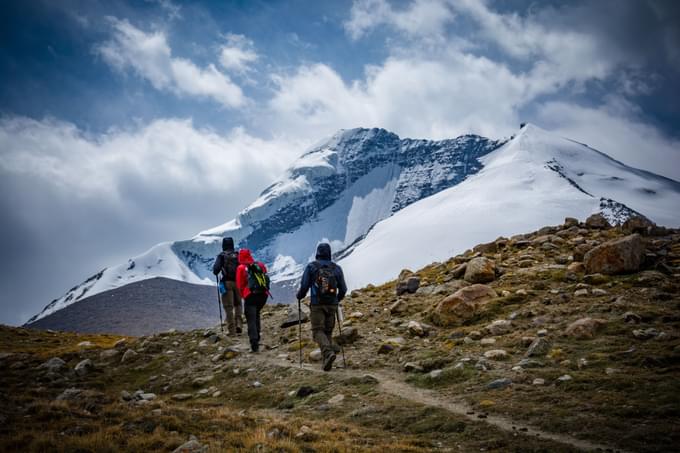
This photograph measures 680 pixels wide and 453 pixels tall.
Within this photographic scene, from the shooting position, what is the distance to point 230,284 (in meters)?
15.4

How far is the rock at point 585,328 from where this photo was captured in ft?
29.3

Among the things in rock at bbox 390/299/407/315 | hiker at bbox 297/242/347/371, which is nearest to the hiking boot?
hiker at bbox 297/242/347/371

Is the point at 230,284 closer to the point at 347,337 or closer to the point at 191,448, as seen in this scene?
the point at 347,337

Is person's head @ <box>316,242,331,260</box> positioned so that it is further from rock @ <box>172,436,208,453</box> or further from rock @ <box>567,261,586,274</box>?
rock @ <box>567,261,586,274</box>

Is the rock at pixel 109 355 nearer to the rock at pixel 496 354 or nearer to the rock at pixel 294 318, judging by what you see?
the rock at pixel 294 318

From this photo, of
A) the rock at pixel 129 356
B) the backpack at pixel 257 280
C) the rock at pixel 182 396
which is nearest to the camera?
the rock at pixel 182 396

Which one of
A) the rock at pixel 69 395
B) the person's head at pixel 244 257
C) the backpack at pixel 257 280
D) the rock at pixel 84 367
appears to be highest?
the person's head at pixel 244 257

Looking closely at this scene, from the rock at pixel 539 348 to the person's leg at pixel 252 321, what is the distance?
332 inches

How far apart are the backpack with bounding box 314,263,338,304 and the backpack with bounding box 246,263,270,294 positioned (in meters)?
2.97

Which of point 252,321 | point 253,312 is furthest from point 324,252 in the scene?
point 252,321

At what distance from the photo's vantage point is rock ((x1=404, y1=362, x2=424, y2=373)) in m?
9.36

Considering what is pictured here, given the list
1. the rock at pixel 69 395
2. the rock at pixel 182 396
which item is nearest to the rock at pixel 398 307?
the rock at pixel 182 396

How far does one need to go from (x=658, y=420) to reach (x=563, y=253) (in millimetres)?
11791

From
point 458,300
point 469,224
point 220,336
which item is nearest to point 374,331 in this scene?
point 458,300
